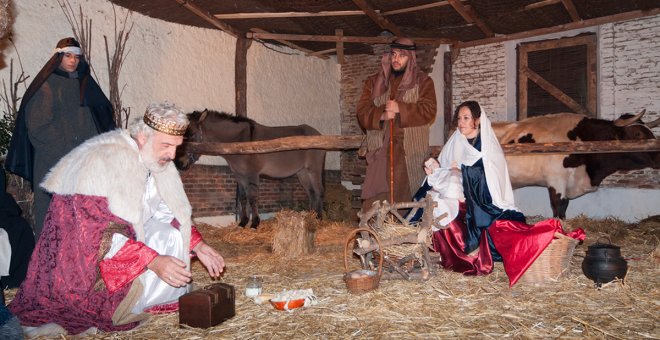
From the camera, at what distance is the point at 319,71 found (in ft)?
44.3

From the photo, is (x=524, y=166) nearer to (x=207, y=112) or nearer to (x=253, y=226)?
(x=253, y=226)

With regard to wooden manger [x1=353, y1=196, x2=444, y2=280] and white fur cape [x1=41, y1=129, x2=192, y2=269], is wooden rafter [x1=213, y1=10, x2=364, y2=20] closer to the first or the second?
wooden manger [x1=353, y1=196, x2=444, y2=280]

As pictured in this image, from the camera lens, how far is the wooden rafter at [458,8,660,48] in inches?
388

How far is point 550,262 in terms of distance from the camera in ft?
15.9

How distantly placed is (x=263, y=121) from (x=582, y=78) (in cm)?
689

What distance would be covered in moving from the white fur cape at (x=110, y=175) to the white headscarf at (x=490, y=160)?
11.0 ft

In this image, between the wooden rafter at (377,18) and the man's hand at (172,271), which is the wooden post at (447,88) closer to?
the wooden rafter at (377,18)

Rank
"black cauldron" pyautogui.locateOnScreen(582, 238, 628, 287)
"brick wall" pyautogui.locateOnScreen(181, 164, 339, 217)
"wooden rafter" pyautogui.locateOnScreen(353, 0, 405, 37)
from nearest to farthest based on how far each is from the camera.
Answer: "black cauldron" pyautogui.locateOnScreen(582, 238, 628, 287), "wooden rafter" pyautogui.locateOnScreen(353, 0, 405, 37), "brick wall" pyautogui.locateOnScreen(181, 164, 339, 217)

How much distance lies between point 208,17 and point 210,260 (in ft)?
24.4

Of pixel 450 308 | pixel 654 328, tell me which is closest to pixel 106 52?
pixel 450 308

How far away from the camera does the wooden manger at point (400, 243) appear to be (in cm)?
482

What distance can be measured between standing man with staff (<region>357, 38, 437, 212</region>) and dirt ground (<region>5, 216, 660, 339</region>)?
3.51 feet

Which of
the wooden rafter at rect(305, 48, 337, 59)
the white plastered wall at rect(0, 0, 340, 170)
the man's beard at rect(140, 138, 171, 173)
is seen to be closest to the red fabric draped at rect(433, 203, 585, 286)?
the man's beard at rect(140, 138, 171, 173)

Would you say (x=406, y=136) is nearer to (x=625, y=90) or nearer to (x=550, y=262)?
(x=550, y=262)
